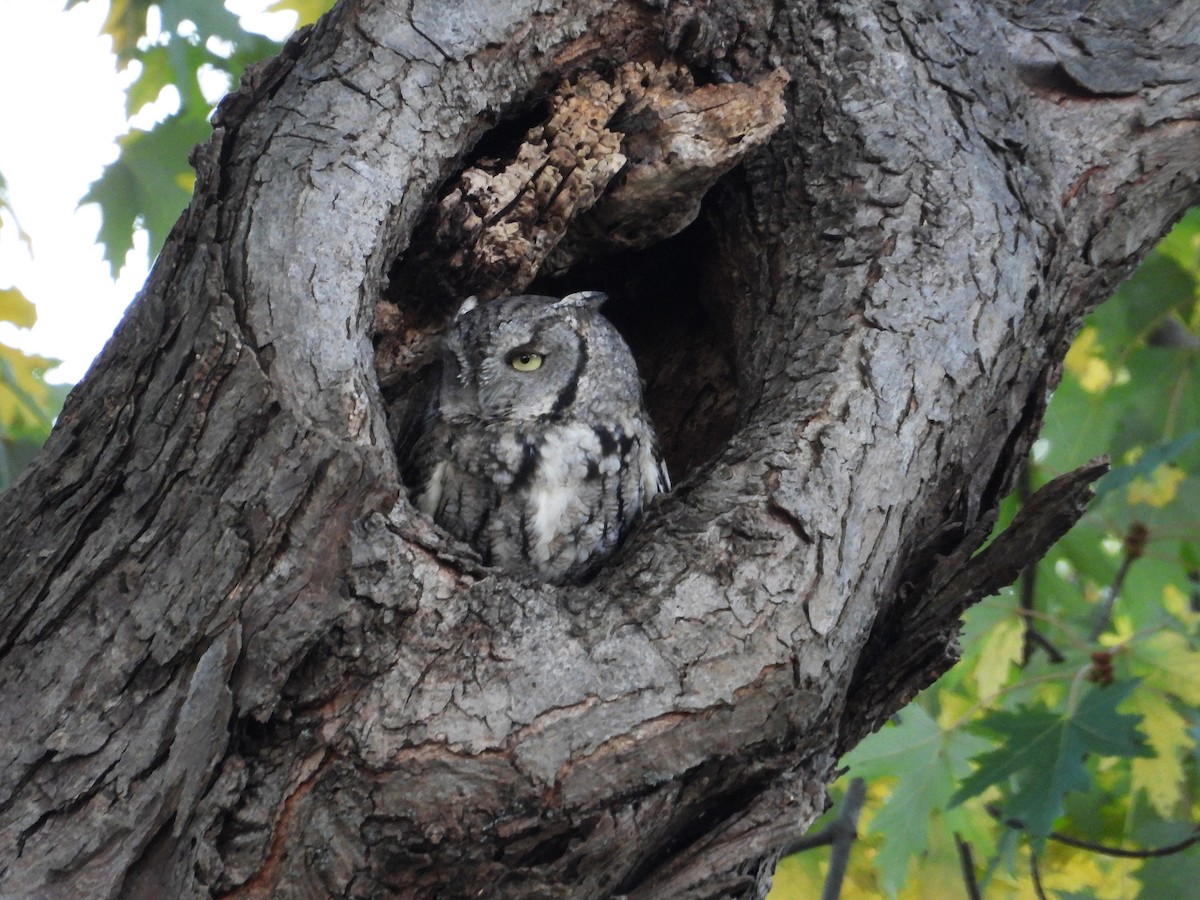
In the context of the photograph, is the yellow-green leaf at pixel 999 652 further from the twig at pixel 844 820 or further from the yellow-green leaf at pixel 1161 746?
the twig at pixel 844 820

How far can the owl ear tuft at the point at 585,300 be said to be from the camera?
2.24 meters

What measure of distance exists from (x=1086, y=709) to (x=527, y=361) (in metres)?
1.36

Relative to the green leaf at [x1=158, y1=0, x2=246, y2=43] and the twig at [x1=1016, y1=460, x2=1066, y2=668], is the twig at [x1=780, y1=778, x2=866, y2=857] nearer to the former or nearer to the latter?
the twig at [x1=1016, y1=460, x2=1066, y2=668]

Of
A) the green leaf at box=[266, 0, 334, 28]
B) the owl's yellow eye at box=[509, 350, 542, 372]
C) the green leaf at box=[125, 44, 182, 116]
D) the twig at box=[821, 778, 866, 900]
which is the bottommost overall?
the twig at box=[821, 778, 866, 900]

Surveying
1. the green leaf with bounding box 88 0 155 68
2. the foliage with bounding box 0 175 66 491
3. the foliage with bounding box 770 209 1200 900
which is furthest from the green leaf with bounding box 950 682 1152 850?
the green leaf with bounding box 88 0 155 68

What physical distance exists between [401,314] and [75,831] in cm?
110

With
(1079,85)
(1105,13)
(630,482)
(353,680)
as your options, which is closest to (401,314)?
(630,482)

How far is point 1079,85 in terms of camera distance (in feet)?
7.36

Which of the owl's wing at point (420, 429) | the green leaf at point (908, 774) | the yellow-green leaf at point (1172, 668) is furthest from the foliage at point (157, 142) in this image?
the yellow-green leaf at point (1172, 668)

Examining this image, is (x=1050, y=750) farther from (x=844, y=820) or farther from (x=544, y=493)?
(x=544, y=493)

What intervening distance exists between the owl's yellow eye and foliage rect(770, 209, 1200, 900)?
3.97ft

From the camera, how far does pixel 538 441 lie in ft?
7.09

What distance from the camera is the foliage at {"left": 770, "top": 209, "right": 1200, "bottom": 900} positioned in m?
2.35

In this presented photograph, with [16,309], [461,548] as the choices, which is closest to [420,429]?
[461,548]
